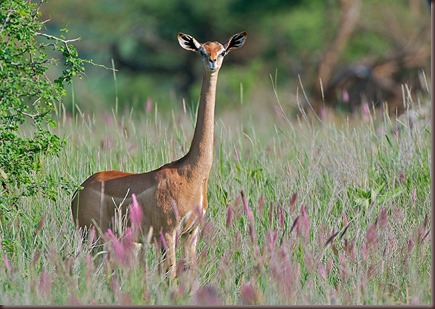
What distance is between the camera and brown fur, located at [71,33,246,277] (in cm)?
493

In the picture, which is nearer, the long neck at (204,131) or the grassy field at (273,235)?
the grassy field at (273,235)

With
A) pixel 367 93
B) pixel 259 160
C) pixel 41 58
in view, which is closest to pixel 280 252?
pixel 41 58

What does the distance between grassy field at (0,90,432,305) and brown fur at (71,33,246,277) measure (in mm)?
136

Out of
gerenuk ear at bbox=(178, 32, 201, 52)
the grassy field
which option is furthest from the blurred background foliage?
gerenuk ear at bbox=(178, 32, 201, 52)

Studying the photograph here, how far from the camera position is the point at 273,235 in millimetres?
4234

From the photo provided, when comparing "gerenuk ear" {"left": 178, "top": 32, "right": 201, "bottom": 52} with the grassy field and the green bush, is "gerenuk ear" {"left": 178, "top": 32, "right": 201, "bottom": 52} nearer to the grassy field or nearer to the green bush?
the green bush

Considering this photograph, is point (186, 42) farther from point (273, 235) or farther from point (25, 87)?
point (273, 235)

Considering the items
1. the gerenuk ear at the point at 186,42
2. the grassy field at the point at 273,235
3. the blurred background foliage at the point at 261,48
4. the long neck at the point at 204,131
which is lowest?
the grassy field at the point at 273,235

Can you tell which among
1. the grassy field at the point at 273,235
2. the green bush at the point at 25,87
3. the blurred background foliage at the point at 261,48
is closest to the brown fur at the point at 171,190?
the grassy field at the point at 273,235

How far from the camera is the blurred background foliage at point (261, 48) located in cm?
1886

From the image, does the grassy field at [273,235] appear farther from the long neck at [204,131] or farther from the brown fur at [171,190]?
the long neck at [204,131]

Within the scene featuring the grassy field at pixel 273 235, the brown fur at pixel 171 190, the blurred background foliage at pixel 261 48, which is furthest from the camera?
the blurred background foliage at pixel 261 48

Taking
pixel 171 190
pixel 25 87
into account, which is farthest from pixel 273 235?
pixel 25 87

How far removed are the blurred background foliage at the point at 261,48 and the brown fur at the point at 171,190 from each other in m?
11.4
